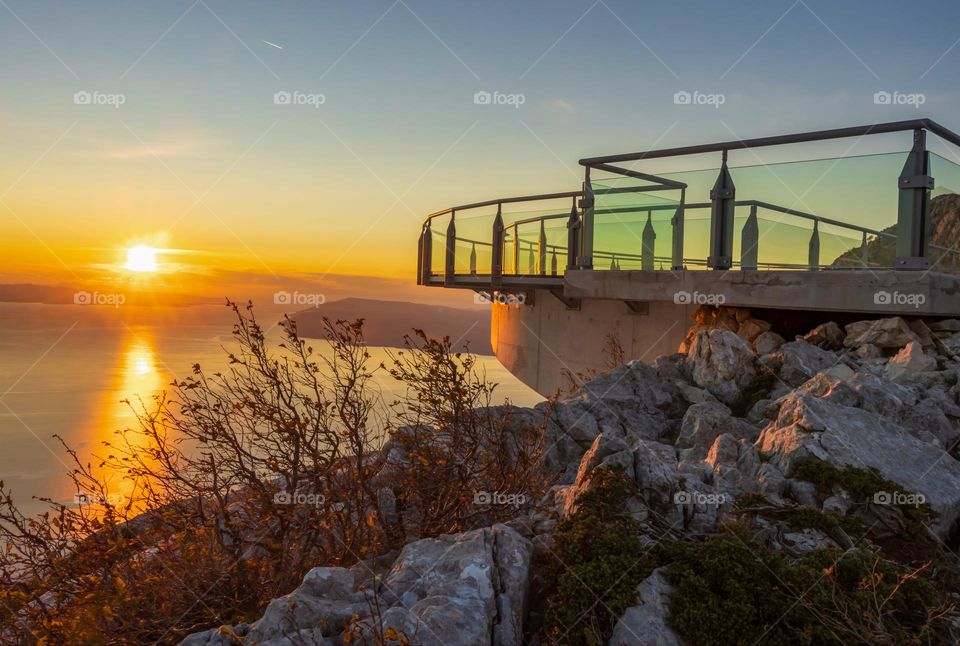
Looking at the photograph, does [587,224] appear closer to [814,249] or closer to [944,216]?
[814,249]

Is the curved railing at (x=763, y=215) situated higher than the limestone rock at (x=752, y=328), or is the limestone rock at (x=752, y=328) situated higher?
the curved railing at (x=763, y=215)

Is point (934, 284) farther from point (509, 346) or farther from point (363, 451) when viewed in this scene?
point (509, 346)

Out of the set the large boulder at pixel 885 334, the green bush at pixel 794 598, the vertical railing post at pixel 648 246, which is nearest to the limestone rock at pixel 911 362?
the large boulder at pixel 885 334

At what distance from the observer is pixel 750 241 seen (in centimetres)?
992

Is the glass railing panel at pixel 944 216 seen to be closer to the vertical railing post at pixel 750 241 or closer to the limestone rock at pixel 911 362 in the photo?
the limestone rock at pixel 911 362

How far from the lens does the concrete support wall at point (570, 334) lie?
1141 centimetres

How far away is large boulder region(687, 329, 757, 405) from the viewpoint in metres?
8.20

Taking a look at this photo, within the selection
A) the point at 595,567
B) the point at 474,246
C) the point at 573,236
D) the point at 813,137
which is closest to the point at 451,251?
the point at 474,246

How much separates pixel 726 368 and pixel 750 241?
2520 mm

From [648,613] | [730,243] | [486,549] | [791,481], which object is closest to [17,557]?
[486,549]

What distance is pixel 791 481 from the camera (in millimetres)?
5164

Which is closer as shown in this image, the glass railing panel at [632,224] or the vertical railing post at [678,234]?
the vertical railing post at [678,234]

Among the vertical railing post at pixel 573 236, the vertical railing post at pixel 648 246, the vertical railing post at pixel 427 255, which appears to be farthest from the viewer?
the vertical railing post at pixel 427 255

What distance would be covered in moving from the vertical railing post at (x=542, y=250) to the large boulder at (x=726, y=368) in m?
5.47
